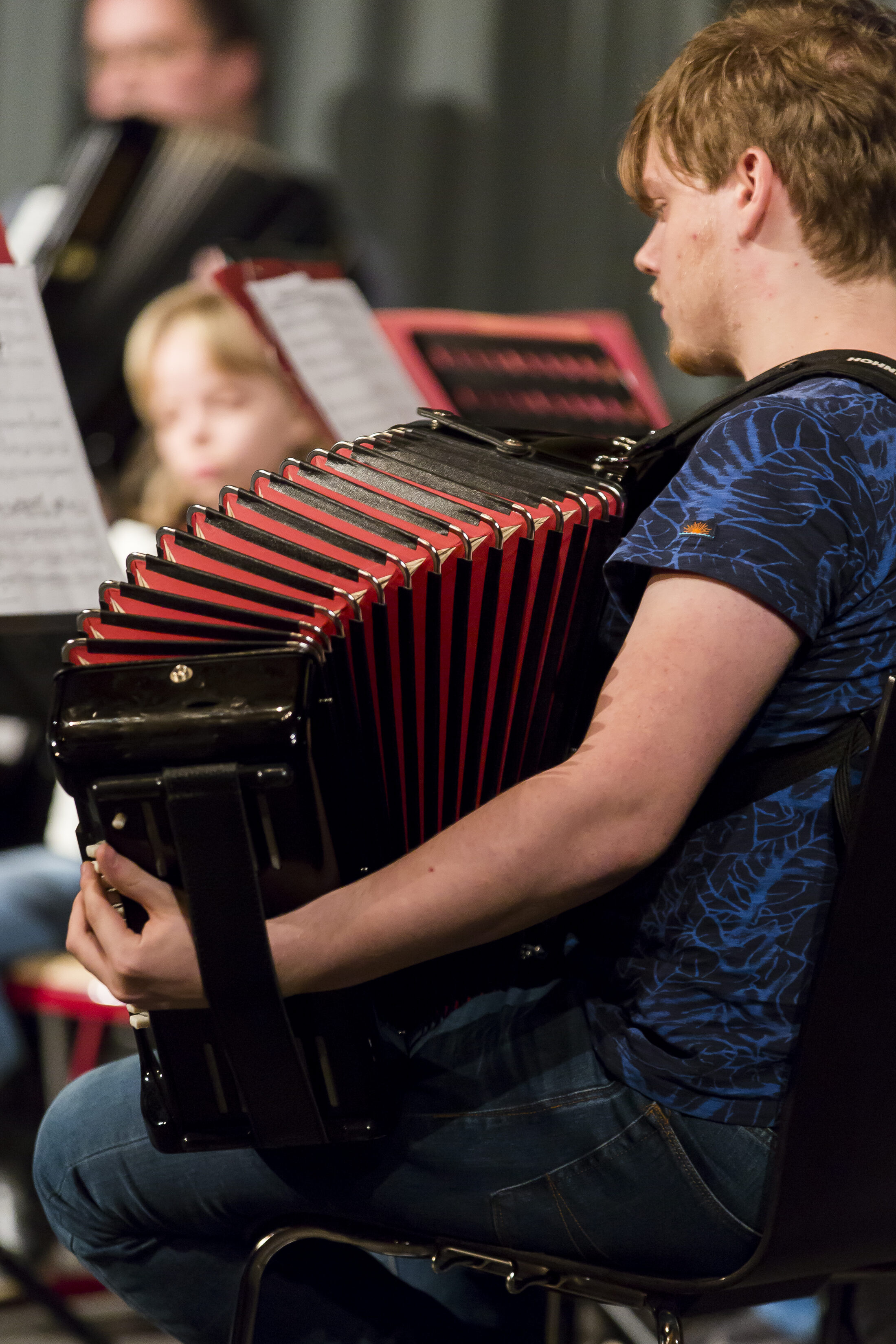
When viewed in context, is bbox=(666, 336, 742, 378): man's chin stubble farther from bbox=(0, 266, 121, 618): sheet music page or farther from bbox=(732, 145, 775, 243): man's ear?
bbox=(0, 266, 121, 618): sheet music page

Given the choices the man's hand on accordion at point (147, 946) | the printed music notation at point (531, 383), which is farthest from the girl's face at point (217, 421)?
the man's hand on accordion at point (147, 946)

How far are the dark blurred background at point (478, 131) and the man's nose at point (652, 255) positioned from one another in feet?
7.39

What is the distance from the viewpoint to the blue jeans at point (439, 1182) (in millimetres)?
875

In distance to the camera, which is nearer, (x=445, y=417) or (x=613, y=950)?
(x=613, y=950)

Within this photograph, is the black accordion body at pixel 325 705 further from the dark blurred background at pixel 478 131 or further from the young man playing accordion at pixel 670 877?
the dark blurred background at pixel 478 131

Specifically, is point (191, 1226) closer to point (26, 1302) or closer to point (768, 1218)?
point (768, 1218)

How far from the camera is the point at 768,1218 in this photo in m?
0.84

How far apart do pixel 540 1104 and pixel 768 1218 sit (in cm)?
16

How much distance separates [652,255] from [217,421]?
1.55m

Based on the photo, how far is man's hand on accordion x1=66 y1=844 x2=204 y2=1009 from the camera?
84 cm

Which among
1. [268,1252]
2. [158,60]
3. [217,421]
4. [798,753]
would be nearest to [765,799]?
[798,753]

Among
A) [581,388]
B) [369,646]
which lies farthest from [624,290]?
[369,646]

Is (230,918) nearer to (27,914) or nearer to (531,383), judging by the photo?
(531,383)

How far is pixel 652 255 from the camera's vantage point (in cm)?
106
